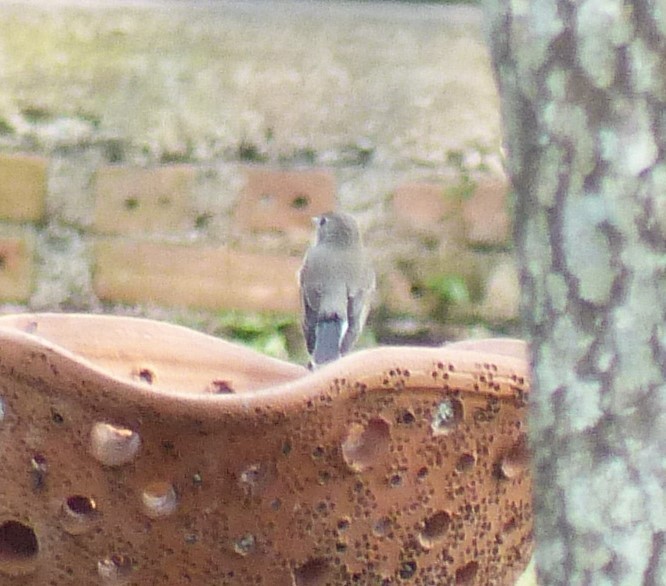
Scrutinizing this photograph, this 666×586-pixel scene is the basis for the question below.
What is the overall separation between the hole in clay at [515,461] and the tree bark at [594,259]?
21.5 inches

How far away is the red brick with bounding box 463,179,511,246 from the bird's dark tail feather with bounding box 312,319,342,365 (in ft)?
1.03

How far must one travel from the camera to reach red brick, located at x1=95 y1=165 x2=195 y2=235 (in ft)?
8.57

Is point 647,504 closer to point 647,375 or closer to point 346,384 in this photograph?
point 647,375

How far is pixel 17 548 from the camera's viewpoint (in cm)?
134

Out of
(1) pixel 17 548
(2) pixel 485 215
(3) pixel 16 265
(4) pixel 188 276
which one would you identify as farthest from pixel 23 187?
(1) pixel 17 548

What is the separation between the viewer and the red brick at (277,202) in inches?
103

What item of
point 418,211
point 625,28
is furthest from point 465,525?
point 418,211

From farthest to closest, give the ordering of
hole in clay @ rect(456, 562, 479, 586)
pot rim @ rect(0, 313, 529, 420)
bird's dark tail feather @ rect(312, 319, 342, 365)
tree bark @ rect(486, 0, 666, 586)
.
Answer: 1. bird's dark tail feather @ rect(312, 319, 342, 365)
2. hole in clay @ rect(456, 562, 479, 586)
3. pot rim @ rect(0, 313, 529, 420)
4. tree bark @ rect(486, 0, 666, 586)

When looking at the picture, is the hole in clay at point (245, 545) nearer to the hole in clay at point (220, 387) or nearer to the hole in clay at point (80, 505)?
the hole in clay at point (80, 505)

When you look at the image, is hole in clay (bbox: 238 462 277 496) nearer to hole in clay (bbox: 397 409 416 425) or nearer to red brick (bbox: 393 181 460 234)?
hole in clay (bbox: 397 409 416 425)

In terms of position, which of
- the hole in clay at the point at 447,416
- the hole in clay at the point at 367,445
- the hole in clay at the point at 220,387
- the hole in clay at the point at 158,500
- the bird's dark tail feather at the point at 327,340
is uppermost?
the hole in clay at the point at 447,416

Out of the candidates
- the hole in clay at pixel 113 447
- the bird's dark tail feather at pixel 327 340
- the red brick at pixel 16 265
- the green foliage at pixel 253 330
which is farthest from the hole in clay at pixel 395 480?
the red brick at pixel 16 265

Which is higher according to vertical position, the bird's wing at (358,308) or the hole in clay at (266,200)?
the hole in clay at (266,200)

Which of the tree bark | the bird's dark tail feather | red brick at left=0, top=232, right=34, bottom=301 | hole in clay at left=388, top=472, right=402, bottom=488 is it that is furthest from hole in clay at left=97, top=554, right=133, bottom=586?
red brick at left=0, top=232, right=34, bottom=301
